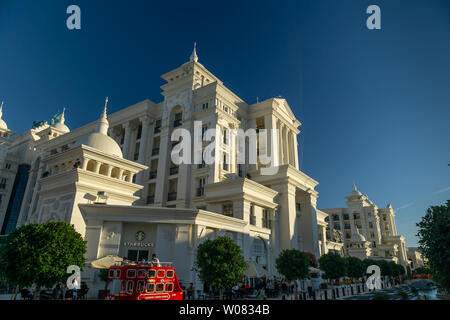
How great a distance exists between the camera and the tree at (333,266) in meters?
33.4

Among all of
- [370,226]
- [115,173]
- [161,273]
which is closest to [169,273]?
[161,273]

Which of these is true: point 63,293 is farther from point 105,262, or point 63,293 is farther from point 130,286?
point 130,286

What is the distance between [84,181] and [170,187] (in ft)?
58.0

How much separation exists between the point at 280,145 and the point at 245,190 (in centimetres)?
1726

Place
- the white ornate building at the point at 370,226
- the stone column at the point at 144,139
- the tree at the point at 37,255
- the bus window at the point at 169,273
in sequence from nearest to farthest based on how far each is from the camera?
1. the tree at the point at 37,255
2. the bus window at the point at 169,273
3. the stone column at the point at 144,139
4. the white ornate building at the point at 370,226

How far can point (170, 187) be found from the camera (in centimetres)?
4119

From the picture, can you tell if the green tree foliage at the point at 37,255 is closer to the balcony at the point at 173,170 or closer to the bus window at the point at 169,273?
the bus window at the point at 169,273

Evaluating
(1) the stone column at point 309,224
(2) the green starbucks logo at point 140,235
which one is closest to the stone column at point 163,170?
(2) the green starbucks logo at point 140,235

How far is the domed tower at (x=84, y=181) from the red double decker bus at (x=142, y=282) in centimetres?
989

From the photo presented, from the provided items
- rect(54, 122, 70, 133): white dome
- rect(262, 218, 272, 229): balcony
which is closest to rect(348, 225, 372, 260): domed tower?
rect(262, 218, 272, 229): balcony

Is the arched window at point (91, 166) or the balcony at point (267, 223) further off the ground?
the arched window at point (91, 166)

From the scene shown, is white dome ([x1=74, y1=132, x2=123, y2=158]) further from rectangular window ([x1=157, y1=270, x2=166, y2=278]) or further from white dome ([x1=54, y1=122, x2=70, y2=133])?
white dome ([x1=54, y1=122, x2=70, y2=133])

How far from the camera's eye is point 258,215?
33156 millimetres
